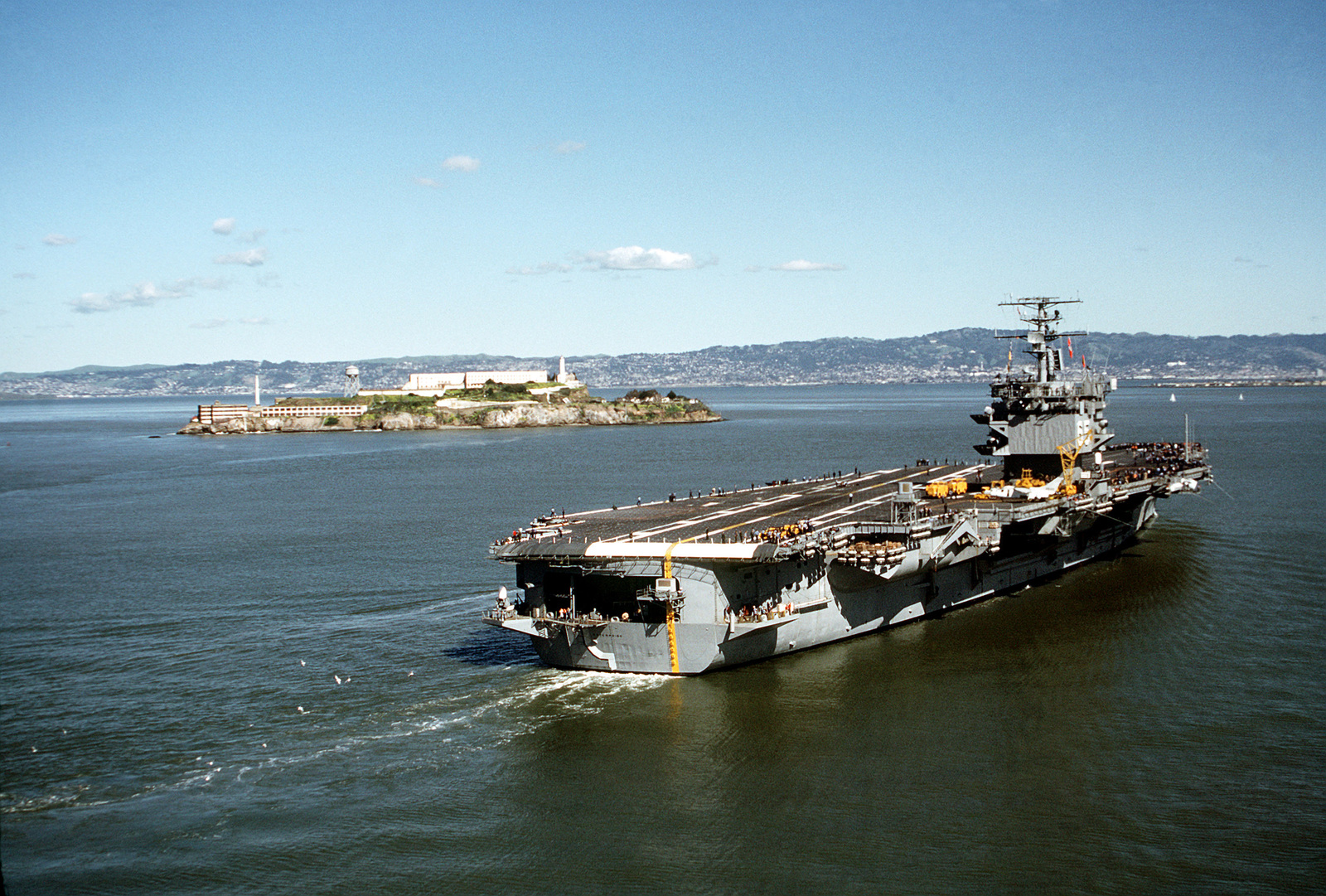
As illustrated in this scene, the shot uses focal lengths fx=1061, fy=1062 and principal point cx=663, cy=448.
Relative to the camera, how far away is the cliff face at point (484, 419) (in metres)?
129

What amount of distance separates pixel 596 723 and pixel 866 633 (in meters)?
9.59

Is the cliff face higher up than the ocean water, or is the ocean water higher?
the cliff face

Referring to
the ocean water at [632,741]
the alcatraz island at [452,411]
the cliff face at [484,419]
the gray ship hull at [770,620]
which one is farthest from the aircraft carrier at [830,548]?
the alcatraz island at [452,411]

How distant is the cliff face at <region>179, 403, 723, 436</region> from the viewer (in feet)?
424

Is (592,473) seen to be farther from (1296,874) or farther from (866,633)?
(1296,874)

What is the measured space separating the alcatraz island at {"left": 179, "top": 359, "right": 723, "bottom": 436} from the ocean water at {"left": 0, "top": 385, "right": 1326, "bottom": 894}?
90.6 meters

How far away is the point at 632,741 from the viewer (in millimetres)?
21656

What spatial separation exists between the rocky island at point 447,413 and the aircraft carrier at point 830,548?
95.3m

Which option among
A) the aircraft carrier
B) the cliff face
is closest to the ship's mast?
the aircraft carrier

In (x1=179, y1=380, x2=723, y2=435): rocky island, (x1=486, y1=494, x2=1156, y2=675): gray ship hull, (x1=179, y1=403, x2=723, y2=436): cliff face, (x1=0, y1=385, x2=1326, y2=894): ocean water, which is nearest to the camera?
(x1=0, y1=385, x2=1326, y2=894): ocean water

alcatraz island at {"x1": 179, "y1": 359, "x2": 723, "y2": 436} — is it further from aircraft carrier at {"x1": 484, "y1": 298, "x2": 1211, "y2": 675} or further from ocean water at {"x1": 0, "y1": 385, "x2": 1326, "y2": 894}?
aircraft carrier at {"x1": 484, "y1": 298, "x2": 1211, "y2": 675}

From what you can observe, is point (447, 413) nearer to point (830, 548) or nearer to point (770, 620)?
point (830, 548)

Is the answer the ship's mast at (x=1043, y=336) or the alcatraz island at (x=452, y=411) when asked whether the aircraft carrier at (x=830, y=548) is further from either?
the alcatraz island at (x=452, y=411)

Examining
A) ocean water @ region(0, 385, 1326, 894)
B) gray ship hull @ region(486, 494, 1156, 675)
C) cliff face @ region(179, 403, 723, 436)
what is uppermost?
cliff face @ region(179, 403, 723, 436)
